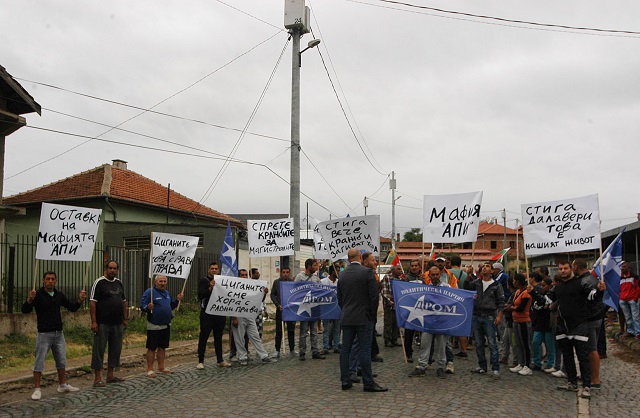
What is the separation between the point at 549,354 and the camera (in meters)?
10.8

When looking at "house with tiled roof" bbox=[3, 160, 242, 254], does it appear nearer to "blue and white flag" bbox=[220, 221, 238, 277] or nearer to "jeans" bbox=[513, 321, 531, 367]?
"blue and white flag" bbox=[220, 221, 238, 277]

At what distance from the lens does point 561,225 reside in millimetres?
10500

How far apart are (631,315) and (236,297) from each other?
948 centimetres

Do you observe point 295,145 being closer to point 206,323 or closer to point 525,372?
point 206,323

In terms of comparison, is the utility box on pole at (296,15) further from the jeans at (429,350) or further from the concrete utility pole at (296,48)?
the jeans at (429,350)

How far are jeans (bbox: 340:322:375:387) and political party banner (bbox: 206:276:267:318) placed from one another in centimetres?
311

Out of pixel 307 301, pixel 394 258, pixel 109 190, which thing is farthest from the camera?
pixel 109 190

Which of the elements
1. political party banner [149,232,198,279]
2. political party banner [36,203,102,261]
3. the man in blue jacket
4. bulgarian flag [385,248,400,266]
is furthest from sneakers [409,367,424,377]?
political party banner [36,203,102,261]

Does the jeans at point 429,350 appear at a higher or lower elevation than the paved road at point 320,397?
higher

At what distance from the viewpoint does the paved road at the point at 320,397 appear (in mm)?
7859

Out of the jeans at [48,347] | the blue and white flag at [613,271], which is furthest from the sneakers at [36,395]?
the blue and white flag at [613,271]

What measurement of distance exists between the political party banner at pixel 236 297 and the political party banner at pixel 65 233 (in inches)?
96.1

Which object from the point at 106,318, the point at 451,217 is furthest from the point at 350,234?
the point at 106,318

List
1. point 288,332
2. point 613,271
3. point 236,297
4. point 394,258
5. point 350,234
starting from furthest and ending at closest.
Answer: point 394,258
point 350,234
point 288,332
point 236,297
point 613,271
